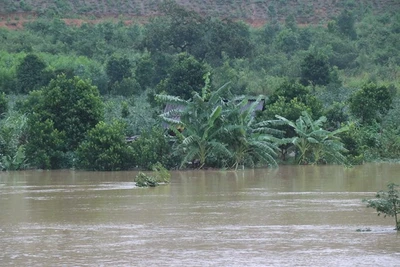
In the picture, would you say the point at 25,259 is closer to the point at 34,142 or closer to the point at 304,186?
the point at 304,186

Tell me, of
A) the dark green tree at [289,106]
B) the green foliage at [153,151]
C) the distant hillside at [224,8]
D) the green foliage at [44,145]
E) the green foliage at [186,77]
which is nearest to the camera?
the green foliage at [153,151]

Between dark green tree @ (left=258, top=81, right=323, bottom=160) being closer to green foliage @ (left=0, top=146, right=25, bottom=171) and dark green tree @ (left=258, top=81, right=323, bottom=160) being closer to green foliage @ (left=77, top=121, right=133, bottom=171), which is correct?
green foliage @ (left=77, top=121, right=133, bottom=171)

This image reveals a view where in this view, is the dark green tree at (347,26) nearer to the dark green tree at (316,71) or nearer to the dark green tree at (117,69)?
the dark green tree at (316,71)

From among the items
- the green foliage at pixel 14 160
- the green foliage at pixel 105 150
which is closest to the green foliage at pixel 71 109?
the green foliage at pixel 14 160

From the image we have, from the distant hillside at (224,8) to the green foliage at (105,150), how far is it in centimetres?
4277

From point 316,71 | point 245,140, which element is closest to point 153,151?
point 245,140

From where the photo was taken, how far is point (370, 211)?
578 inches

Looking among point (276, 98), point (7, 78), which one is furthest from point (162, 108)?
point (7, 78)

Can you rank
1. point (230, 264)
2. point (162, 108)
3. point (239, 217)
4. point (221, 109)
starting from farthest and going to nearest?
point (162, 108) < point (221, 109) < point (239, 217) < point (230, 264)

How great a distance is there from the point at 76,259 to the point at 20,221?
3.94 metres

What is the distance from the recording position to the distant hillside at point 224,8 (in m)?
67.4

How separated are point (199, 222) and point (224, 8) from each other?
58.0 metres

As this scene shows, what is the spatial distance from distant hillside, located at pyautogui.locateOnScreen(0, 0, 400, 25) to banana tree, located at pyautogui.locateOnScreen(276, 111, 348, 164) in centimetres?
4283

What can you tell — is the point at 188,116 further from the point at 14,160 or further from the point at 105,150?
the point at 14,160
